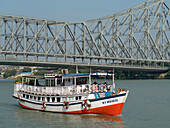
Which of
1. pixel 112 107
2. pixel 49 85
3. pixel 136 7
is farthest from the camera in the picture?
pixel 136 7

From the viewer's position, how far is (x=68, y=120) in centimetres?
3956

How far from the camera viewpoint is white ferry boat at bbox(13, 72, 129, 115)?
40.2 meters

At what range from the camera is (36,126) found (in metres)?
37.0

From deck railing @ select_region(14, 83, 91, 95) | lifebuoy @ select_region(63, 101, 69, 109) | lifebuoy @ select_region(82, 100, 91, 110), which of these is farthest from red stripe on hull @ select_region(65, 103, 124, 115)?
lifebuoy @ select_region(63, 101, 69, 109)

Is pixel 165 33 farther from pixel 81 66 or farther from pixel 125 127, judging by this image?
pixel 125 127

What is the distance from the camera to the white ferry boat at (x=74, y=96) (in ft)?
132

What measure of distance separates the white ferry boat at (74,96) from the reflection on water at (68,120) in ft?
2.28

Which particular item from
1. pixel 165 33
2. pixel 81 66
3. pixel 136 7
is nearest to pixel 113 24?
pixel 136 7

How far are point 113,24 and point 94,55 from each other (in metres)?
15.1

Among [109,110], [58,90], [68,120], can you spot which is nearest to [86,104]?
[109,110]

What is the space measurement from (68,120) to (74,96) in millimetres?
3012

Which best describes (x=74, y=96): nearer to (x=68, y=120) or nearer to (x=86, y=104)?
(x=86, y=104)

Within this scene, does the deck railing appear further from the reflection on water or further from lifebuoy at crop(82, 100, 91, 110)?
the reflection on water

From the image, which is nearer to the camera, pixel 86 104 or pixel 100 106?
pixel 100 106
